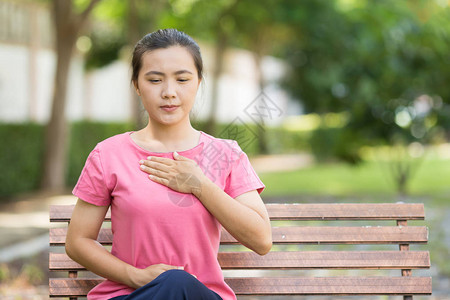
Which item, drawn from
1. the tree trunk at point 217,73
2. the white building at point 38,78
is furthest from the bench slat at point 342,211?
the tree trunk at point 217,73

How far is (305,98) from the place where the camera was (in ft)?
85.4

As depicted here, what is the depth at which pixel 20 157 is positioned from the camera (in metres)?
12.8

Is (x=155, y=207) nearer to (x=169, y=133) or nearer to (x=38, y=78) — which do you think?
(x=169, y=133)

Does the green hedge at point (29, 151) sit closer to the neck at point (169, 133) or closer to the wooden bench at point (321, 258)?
the wooden bench at point (321, 258)

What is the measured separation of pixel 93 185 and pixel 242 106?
11794mm

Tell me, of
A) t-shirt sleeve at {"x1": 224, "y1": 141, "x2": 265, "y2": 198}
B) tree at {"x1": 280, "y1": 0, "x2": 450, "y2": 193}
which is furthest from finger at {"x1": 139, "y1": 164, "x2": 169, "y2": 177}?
tree at {"x1": 280, "y1": 0, "x2": 450, "y2": 193}

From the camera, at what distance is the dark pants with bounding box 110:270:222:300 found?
7.14ft

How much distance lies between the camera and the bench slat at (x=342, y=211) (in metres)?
3.01

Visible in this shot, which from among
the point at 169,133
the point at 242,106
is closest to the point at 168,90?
the point at 169,133

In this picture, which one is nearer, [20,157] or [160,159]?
[160,159]

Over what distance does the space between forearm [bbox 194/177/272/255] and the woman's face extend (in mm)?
282

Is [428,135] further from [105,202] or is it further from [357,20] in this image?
[105,202]

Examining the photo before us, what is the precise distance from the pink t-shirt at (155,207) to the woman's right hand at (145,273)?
45 mm

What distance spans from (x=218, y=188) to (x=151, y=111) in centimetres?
37
